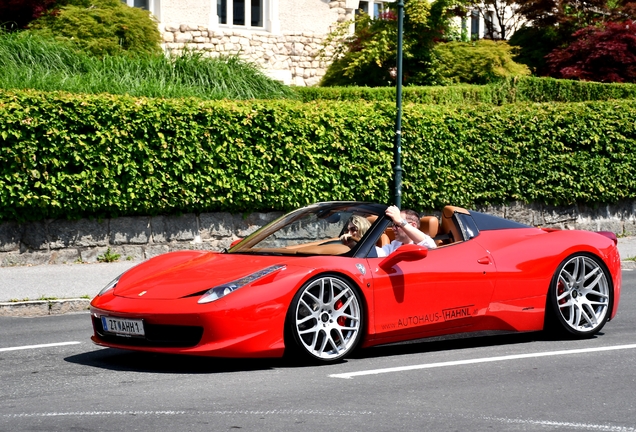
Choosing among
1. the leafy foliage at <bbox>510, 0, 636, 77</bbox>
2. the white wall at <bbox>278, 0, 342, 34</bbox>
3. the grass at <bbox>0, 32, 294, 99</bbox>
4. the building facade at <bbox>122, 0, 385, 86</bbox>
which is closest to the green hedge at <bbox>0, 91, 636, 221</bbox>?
the grass at <bbox>0, 32, 294, 99</bbox>

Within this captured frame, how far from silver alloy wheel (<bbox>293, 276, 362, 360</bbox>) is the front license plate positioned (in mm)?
1153

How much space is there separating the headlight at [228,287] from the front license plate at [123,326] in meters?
0.51

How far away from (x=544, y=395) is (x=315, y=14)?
2545 cm

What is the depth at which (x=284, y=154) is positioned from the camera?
57.2ft

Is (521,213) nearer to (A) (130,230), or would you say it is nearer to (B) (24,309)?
(A) (130,230)

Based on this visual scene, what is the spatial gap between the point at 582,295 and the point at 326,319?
2.74 meters

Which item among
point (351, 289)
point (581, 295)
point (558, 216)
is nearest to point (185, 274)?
point (351, 289)

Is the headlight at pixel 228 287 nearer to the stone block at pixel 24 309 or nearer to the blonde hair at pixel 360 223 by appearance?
the blonde hair at pixel 360 223

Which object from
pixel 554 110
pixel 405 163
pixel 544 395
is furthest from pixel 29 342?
pixel 554 110

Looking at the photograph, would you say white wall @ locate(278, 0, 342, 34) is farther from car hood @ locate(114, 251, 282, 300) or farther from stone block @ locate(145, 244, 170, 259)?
car hood @ locate(114, 251, 282, 300)

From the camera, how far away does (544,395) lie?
6855 mm

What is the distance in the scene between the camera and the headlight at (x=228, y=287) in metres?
7.52

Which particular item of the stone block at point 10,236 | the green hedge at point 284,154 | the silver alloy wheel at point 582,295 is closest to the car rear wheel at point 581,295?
the silver alloy wheel at point 582,295

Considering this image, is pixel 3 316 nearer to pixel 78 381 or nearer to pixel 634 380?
pixel 78 381
